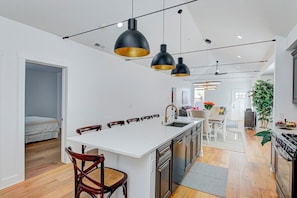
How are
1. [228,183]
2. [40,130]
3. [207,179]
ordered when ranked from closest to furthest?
[228,183] < [207,179] < [40,130]

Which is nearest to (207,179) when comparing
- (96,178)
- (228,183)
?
(228,183)

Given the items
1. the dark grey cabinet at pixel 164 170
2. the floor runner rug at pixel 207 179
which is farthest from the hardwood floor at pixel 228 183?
the dark grey cabinet at pixel 164 170

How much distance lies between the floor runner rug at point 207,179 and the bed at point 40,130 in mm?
4677

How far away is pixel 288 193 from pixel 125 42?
2557mm

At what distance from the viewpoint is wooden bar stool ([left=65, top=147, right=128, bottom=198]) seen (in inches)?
56.1

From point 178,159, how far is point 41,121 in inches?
190

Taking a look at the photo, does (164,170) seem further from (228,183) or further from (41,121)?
(41,121)

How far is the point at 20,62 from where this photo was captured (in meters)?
2.71

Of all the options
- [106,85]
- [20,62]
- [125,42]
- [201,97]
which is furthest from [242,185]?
[201,97]

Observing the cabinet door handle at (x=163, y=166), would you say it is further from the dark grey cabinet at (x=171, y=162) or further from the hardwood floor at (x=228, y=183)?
the hardwood floor at (x=228, y=183)

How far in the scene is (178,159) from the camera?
245cm

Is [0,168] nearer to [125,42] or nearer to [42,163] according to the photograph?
[42,163]

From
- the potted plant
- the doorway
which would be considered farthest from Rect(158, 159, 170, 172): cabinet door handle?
the doorway

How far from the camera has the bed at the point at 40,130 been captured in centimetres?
479
